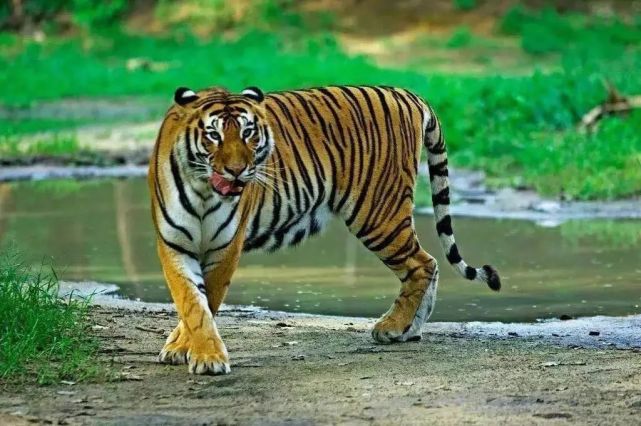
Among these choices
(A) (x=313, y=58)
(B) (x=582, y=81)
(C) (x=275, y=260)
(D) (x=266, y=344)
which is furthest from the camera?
(A) (x=313, y=58)

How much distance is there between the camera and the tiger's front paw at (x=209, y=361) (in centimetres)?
593

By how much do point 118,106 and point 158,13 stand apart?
10.5m

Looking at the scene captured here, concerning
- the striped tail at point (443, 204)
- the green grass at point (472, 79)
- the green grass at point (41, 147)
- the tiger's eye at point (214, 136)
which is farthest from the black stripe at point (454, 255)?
the green grass at point (41, 147)

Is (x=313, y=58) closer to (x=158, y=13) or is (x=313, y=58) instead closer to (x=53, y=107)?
(x=53, y=107)

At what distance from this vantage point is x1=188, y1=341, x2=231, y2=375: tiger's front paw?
234 inches

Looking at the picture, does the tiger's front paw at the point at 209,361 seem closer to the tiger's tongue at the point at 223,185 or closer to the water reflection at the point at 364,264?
the tiger's tongue at the point at 223,185

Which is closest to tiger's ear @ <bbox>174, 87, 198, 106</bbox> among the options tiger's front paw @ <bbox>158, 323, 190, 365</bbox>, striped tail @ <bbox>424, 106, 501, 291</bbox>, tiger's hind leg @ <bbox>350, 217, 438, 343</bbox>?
tiger's front paw @ <bbox>158, 323, 190, 365</bbox>

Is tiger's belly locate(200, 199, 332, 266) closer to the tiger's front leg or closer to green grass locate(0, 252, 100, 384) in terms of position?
the tiger's front leg

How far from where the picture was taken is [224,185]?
20.1 feet

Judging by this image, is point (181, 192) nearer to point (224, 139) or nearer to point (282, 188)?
point (224, 139)

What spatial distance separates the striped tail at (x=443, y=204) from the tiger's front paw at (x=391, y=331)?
49cm

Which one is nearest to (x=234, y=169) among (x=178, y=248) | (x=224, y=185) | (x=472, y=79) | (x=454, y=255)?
(x=224, y=185)

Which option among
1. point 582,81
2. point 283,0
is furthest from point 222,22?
point 582,81

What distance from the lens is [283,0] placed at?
2948cm
